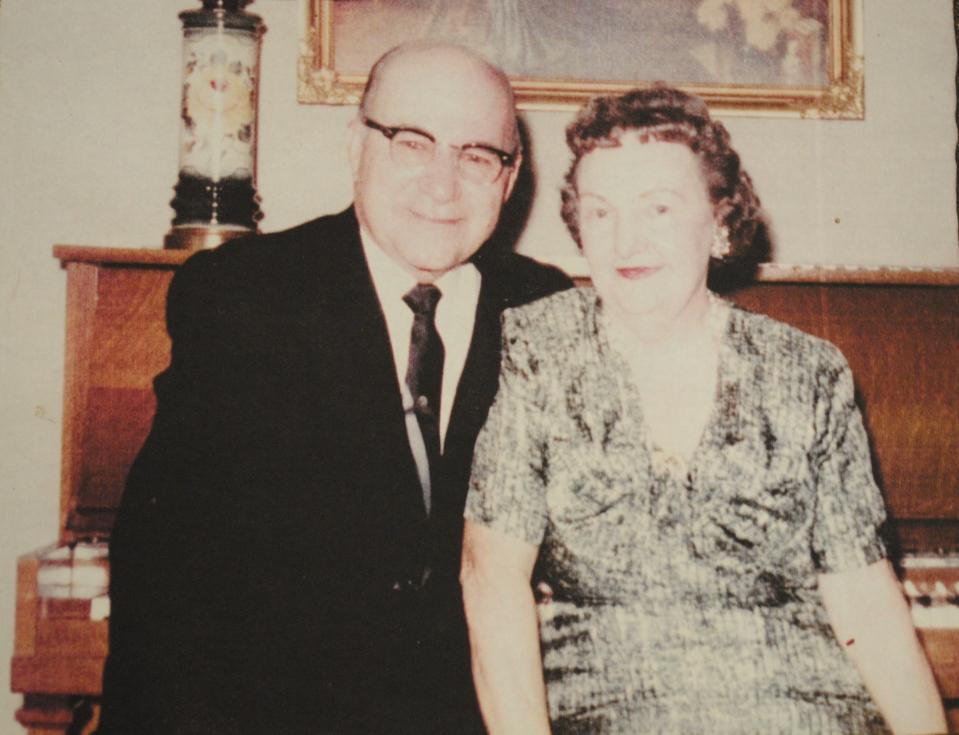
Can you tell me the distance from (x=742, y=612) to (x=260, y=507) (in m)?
0.81

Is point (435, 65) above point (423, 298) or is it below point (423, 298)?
above

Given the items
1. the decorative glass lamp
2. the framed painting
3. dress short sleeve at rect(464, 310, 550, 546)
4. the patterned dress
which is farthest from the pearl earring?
the decorative glass lamp

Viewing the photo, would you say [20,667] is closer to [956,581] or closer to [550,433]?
[550,433]

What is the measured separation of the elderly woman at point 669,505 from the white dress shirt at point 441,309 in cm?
21

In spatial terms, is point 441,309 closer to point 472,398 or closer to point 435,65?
point 472,398

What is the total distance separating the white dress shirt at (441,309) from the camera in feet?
4.75

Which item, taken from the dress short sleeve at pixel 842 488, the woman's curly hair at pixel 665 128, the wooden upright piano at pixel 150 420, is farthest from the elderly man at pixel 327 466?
the dress short sleeve at pixel 842 488

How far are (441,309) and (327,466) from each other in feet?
1.15

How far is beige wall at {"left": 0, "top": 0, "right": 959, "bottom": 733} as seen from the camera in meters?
1.94

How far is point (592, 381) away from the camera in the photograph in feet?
4.12

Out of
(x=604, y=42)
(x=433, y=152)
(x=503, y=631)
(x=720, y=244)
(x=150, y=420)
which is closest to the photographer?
(x=503, y=631)

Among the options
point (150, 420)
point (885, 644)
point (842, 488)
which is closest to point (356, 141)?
point (150, 420)

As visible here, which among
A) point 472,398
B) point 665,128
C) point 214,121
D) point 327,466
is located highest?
point 214,121

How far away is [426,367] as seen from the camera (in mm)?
1442
